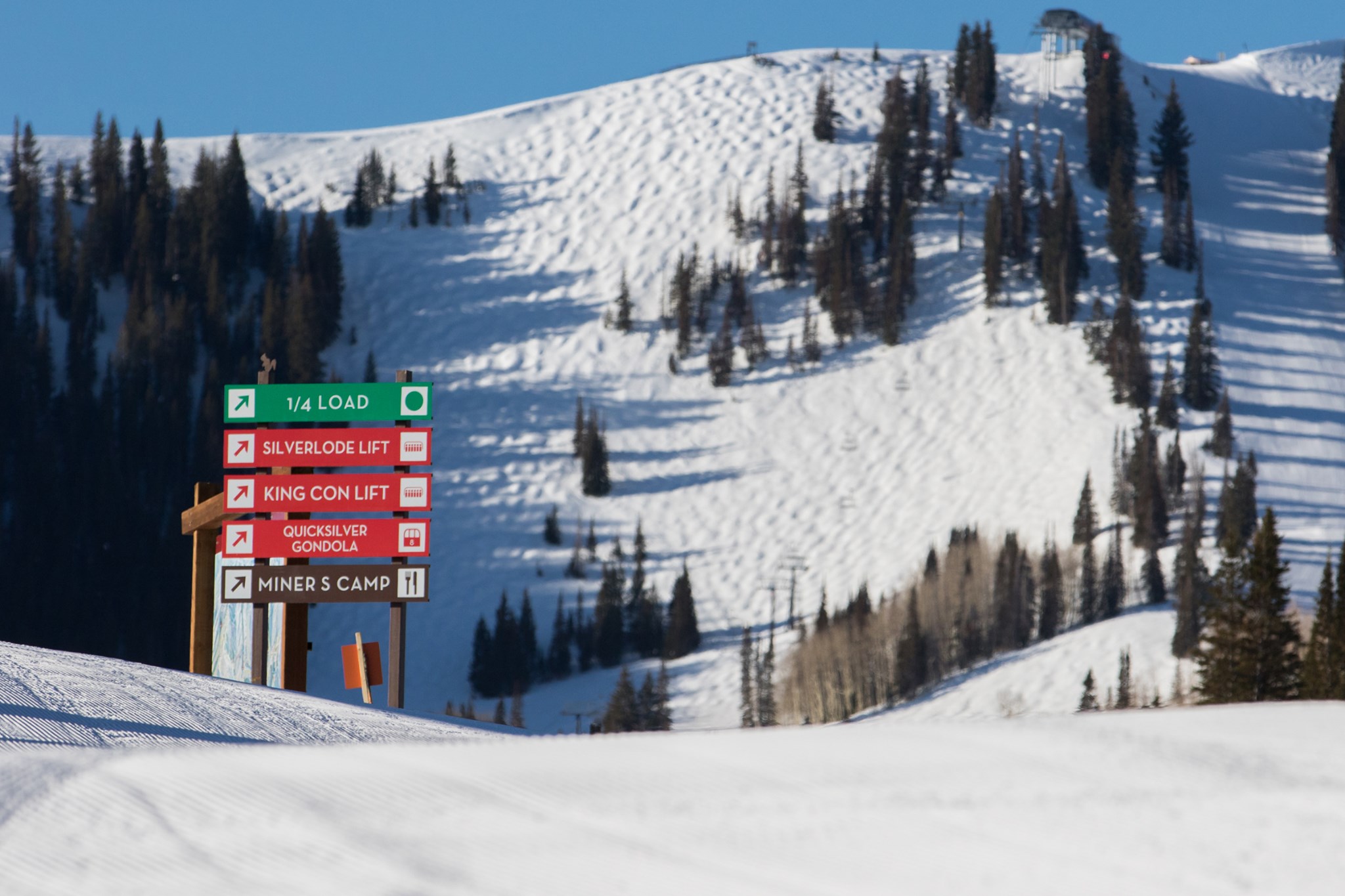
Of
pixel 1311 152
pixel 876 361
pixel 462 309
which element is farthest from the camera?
pixel 1311 152

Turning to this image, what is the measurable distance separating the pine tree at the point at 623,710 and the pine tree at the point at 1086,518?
17.8 m

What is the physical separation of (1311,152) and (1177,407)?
3769 centimetres

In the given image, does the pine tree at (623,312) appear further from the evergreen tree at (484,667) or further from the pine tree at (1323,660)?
the pine tree at (1323,660)

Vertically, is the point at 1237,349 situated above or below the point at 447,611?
above

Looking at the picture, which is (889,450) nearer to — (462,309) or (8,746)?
(462,309)

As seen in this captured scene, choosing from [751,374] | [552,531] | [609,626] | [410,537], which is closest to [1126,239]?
[751,374]

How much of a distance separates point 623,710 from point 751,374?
25.5 meters

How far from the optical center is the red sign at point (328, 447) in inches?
702

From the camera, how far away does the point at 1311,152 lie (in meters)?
93.2

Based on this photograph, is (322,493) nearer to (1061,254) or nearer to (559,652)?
(559,652)

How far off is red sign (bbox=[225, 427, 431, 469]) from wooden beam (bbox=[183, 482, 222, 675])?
37.2 inches

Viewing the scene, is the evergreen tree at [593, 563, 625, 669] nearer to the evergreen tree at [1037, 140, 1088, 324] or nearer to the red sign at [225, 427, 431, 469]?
the evergreen tree at [1037, 140, 1088, 324]

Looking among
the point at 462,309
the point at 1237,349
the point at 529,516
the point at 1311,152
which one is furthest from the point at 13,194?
the point at 1311,152

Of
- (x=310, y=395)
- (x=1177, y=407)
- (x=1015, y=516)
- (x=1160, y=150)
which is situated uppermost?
(x=1160, y=150)
